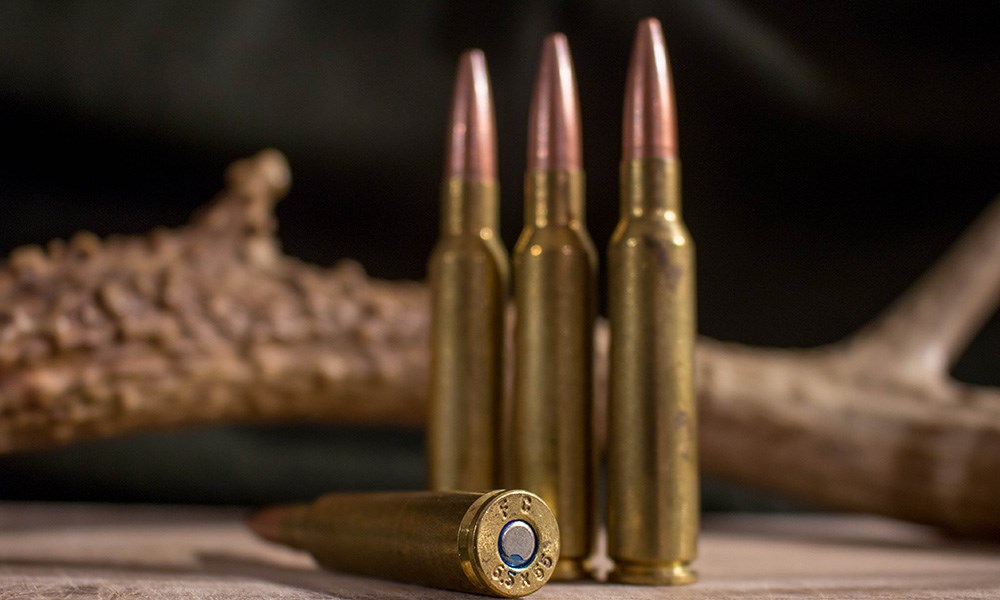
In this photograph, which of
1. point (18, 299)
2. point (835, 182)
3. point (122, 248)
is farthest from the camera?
point (835, 182)

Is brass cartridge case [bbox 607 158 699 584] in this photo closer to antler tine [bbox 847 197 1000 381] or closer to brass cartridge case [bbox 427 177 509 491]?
brass cartridge case [bbox 427 177 509 491]

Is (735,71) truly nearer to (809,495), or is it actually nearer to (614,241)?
(809,495)

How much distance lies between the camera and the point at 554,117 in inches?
32.9

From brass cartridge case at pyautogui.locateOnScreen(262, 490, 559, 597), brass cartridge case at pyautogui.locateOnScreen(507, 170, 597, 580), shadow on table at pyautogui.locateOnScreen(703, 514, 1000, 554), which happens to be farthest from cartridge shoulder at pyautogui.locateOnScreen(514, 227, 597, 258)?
shadow on table at pyautogui.locateOnScreen(703, 514, 1000, 554)

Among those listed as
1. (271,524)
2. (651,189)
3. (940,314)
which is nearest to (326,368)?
(271,524)

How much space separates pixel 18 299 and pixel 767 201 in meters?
1.26

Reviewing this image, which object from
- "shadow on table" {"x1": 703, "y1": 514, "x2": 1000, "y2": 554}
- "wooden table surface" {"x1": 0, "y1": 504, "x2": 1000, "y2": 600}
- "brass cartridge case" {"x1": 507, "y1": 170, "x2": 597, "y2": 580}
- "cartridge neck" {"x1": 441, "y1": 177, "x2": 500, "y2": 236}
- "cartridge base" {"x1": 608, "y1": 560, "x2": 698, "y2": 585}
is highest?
"cartridge neck" {"x1": 441, "y1": 177, "x2": 500, "y2": 236}

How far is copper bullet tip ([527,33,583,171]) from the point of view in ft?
2.74

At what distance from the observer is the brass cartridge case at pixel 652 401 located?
73 cm

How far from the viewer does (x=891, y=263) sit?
1.85 m

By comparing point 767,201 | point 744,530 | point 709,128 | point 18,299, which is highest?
point 709,128

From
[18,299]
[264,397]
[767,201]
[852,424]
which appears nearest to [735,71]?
[767,201]

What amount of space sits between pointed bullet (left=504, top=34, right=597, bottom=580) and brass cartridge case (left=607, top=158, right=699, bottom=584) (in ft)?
0.09

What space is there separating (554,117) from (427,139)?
95 centimetres
